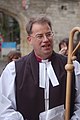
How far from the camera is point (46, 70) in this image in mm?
2328

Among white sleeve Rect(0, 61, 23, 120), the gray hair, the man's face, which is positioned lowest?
white sleeve Rect(0, 61, 23, 120)

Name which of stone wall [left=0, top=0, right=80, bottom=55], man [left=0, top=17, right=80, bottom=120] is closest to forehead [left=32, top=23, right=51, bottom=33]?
man [left=0, top=17, right=80, bottom=120]

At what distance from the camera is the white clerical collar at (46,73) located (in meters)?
2.28

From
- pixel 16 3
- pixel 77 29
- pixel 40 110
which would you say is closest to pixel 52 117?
pixel 40 110

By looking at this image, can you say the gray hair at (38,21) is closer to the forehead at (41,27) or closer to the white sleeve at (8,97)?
the forehead at (41,27)

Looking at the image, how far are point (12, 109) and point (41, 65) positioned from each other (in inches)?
12.0

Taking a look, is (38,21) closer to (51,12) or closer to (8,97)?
(8,97)

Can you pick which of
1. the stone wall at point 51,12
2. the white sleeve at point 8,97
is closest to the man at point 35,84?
the white sleeve at point 8,97

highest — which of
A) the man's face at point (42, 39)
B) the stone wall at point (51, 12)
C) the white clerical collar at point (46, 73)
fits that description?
the stone wall at point (51, 12)

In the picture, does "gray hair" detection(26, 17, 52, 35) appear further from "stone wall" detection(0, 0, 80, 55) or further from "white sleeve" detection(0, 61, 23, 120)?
"stone wall" detection(0, 0, 80, 55)

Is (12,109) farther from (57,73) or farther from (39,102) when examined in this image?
(57,73)

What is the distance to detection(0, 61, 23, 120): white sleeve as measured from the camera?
2256mm

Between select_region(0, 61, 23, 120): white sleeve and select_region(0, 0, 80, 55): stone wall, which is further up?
select_region(0, 0, 80, 55): stone wall

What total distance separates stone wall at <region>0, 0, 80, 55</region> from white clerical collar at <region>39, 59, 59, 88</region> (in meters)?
13.5
